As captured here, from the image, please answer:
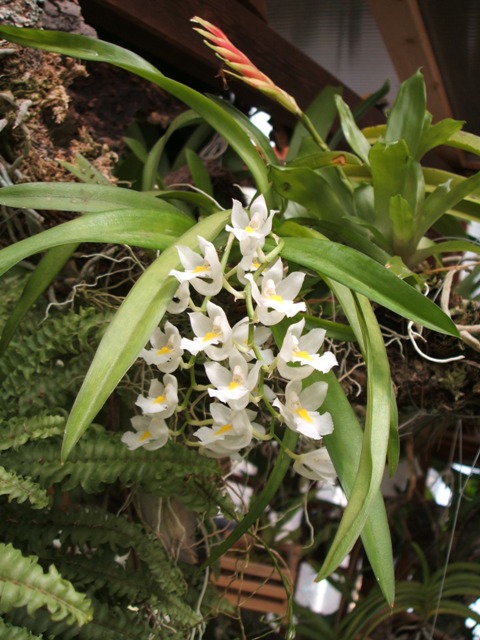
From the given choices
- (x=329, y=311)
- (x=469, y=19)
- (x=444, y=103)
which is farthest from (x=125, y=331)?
(x=444, y=103)

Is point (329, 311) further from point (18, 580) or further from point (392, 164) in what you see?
point (18, 580)

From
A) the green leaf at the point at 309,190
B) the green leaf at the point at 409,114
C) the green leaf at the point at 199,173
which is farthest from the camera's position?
the green leaf at the point at 199,173

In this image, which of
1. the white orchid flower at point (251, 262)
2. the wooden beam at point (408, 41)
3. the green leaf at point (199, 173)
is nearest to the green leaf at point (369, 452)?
the white orchid flower at point (251, 262)

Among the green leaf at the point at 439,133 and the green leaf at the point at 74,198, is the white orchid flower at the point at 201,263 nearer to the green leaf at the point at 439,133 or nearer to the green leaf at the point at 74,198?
the green leaf at the point at 74,198

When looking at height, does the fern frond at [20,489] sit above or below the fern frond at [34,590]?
above

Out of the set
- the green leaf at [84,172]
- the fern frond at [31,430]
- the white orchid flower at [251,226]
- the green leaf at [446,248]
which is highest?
the green leaf at [446,248]

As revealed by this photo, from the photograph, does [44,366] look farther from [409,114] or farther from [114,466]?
[409,114]

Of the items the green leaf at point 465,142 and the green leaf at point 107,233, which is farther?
the green leaf at point 465,142
